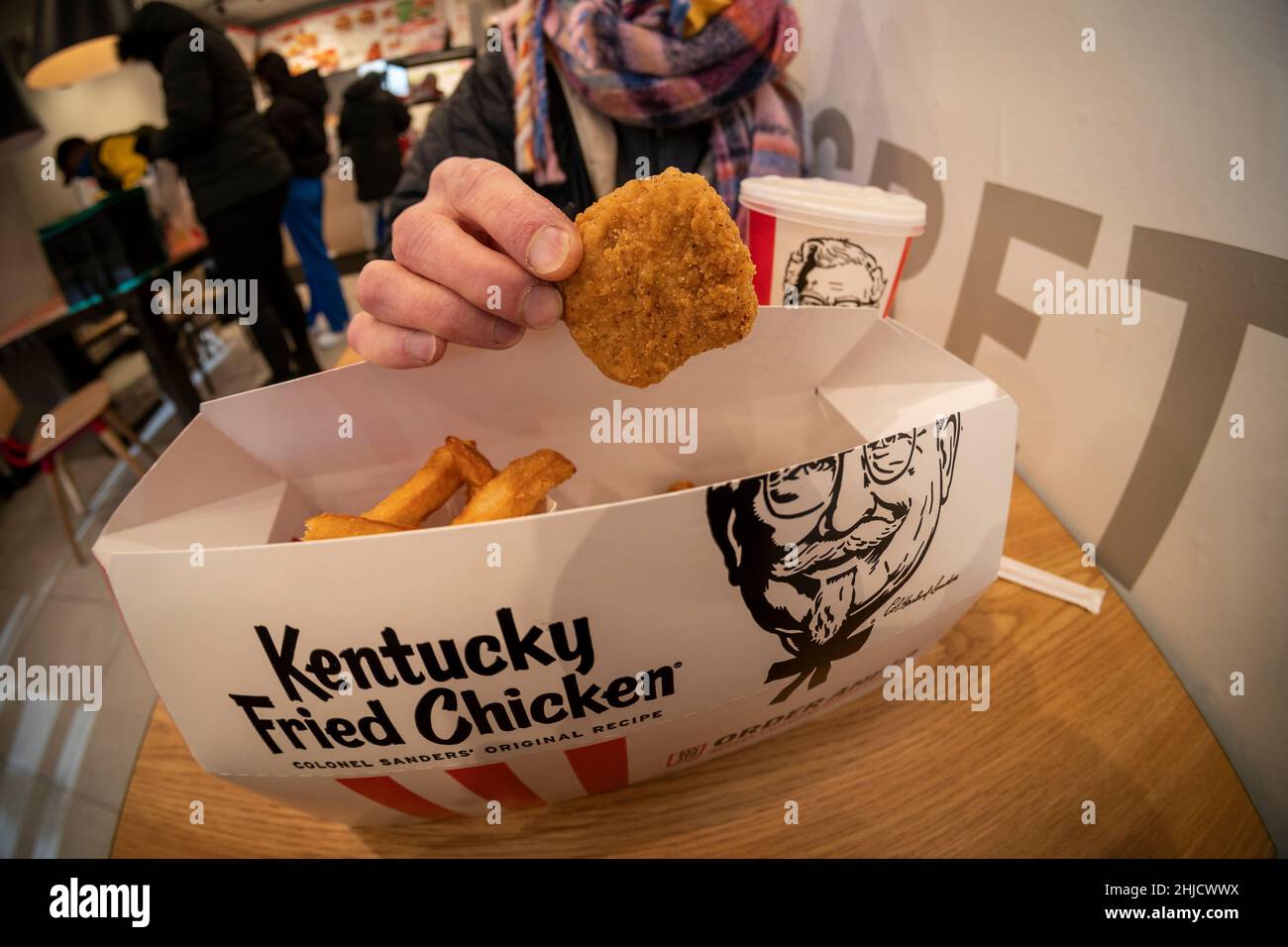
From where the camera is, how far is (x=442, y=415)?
739mm

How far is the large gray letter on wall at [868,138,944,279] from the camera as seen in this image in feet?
3.82

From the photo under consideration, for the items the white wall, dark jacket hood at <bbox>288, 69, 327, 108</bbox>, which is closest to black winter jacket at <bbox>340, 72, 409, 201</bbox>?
dark jacket hood at <bbox>288, 69, 327, 108</bbox>

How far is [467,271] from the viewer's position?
572 millimetres

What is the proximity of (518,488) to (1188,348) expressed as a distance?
0.79 metres

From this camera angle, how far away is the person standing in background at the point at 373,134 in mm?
4113

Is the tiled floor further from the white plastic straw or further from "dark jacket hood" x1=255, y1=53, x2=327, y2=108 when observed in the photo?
"dark jacket hood" x1=255, y1=53, x2=327, y2=108

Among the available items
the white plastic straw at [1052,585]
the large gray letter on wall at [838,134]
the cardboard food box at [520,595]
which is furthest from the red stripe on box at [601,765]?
the large gray letter on wall at [838,134]

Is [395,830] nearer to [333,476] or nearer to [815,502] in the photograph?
[333,476]

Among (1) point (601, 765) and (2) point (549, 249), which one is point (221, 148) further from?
(1) point (601, 765)

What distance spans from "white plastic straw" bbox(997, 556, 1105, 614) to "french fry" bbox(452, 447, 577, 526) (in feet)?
2.03

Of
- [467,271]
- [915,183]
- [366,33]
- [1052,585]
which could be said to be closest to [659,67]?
[915,183]
